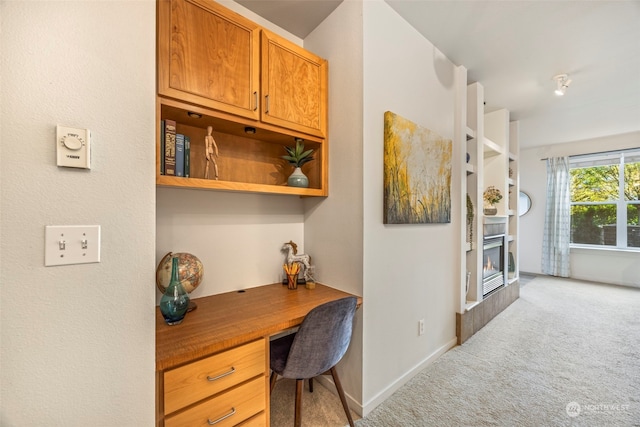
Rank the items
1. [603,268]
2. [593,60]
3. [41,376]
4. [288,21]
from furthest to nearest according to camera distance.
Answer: [603,268], [593,60], [288,21], [41,376]

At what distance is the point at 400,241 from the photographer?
1874mm

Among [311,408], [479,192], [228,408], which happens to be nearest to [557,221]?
[479,192]

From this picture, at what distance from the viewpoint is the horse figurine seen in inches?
73.5

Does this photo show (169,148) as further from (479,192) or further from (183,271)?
(479,192)

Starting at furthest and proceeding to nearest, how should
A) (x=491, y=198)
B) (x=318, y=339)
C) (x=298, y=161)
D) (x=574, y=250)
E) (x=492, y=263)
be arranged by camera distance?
(x=574, y=250)
(x=491, y=198)
(x=492, y=263)
(x=298, y=161)
(x=318, y=339)

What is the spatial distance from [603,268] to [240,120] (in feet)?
21.8

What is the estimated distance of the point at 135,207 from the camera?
87 centimetres

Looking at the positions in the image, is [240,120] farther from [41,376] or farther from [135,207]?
[41,376]

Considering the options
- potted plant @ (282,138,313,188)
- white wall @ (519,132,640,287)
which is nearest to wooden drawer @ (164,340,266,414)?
potted plant @ (282,138,313,188)

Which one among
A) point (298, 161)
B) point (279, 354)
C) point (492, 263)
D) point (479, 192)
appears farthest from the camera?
point (492, 263)

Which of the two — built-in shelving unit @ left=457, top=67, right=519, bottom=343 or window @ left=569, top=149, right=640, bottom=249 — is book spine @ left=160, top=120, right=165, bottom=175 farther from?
window @ left=569, top=149, right=640, bottom=249

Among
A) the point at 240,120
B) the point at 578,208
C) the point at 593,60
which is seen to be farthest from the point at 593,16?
the point at 578,208

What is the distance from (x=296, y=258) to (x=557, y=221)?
5.68 metres

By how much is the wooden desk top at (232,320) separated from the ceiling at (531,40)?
1.93 metres
